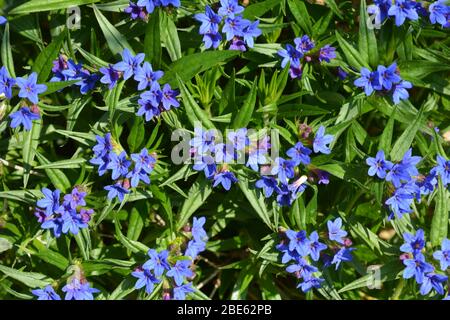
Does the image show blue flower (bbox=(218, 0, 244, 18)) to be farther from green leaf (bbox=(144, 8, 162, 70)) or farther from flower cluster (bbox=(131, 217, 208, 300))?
flower cluster (bbox=(131, 217, 208, 300))

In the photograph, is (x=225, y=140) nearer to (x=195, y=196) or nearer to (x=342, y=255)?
(x=195, y=196)

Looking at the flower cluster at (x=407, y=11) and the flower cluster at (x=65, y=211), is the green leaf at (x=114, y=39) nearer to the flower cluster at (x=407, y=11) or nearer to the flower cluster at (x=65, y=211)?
the flower cluster at (x=65, y=211)

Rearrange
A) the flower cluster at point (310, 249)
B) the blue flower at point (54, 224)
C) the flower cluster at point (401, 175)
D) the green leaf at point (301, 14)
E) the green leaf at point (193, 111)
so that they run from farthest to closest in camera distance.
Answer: the green leaf at point (301, 14), the flower cluster at point (310, 249), the blue flower at point (54, 224), the flower cluster at point (401, 175), the green leaf at point (193, 111)

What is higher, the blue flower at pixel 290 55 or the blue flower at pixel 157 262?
the blue flower at pixel 290 55

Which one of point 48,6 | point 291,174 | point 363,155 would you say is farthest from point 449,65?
point 48,6

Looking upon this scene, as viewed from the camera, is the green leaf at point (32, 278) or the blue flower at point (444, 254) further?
the green leaf at point (32, 278)

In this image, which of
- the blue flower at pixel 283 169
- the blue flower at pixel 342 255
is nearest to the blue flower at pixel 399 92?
the blue flower at pixel 283 169

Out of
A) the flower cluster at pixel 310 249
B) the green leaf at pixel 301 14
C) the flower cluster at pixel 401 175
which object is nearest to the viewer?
the flower cluster at pixel 401 175
